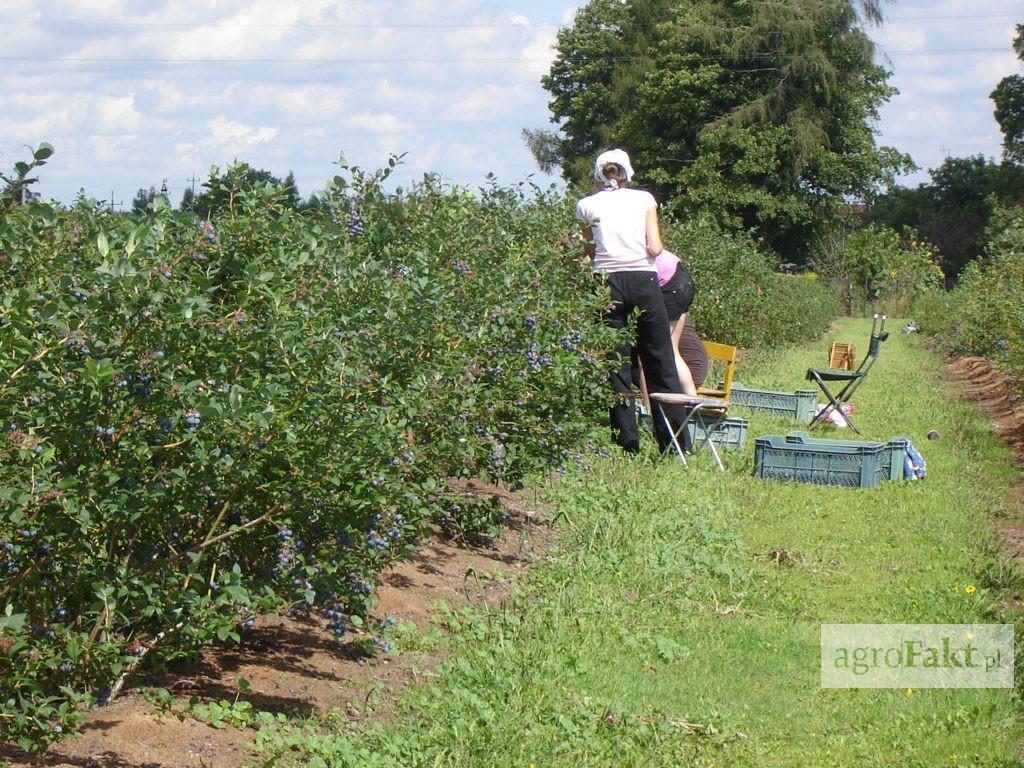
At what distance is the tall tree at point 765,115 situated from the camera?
129ft

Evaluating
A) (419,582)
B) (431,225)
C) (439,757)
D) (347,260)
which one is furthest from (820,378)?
(439,757)

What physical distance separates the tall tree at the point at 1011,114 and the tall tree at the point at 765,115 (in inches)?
484

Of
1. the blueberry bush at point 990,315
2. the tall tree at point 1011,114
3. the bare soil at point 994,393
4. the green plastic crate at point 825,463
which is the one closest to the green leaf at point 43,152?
the green plastic crate at point 825,463

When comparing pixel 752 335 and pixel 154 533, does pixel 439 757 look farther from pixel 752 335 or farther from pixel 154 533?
Answer: pixel 752 335

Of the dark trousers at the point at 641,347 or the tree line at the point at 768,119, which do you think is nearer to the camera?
the dark trousers at the point at 641,347

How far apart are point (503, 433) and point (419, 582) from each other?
30.5 inches

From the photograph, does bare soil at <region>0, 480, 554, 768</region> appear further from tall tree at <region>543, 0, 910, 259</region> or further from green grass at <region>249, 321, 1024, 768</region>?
tall tree at <region>543, 0, 910, 259</region>

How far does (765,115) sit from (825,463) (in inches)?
1329

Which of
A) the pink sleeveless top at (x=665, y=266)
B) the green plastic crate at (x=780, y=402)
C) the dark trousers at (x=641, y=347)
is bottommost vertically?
the green plastic crate at (x=780, y=402)

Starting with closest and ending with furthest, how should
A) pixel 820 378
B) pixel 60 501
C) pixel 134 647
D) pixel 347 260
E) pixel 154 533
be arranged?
pixel 60 501, pixel 134 647, pixel 154 533, pixel 347 260, pixel 820 378

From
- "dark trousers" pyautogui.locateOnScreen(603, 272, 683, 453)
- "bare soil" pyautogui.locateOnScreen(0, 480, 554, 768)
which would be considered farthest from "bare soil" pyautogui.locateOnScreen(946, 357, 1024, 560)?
"bare soil" pyautogui.locateOnScreen(0, 480, 554, 768)

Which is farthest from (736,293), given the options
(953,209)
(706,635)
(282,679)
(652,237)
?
(953,209)

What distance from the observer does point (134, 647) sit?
3.50 metres

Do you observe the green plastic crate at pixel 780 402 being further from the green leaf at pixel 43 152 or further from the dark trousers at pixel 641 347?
the green leaf at pixel 43 152
